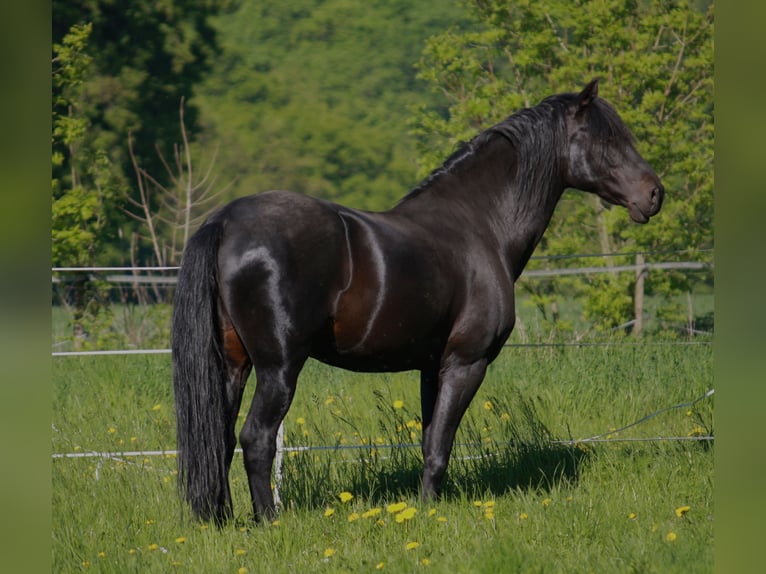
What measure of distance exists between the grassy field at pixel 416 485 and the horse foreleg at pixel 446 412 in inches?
5.0

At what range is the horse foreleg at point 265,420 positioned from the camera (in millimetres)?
4016

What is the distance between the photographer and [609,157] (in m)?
4.89

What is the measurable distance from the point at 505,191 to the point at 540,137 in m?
0.35

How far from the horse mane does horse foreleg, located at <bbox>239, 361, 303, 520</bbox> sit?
1527 millimetres

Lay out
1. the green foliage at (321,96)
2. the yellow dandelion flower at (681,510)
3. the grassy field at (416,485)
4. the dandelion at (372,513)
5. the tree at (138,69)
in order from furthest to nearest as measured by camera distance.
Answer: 1. the green foliage at (321,96)
2. the tree at (138,69)
3. the yellow dandelion flower at (681,510)
4. the dandelion at (372,513)
5. the grassy field at (416,485)

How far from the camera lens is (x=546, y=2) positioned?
1176 cm

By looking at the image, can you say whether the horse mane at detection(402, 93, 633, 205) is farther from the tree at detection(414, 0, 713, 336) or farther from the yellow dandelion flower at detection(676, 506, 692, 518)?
the tree at detection(414, 0, 713, 336)

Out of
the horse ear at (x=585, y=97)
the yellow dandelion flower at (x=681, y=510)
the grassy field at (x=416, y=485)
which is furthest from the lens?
the horse ear at (x=585, y=97)

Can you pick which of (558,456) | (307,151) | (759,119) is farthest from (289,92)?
(759,119)

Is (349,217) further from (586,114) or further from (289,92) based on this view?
(289,92)

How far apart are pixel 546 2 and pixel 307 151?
Answer: 2749 cm

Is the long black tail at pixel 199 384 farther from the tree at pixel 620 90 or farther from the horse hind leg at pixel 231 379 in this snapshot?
the tree at pixel 620 90

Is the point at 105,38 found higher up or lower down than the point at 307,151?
higher up

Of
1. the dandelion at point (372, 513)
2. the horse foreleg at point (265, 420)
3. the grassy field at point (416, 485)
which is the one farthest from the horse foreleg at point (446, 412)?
the horse foreleg at point (265, 420)
